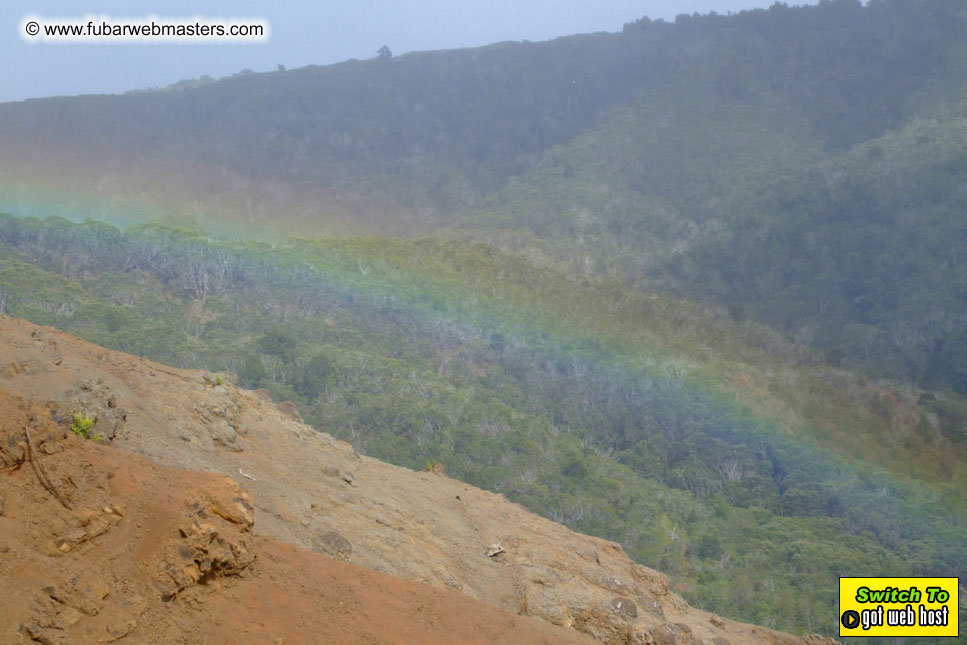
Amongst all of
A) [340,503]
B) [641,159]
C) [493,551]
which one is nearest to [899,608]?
[493,551]

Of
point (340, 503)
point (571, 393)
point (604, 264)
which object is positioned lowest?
point (571, 393)

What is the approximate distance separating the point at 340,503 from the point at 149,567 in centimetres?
507

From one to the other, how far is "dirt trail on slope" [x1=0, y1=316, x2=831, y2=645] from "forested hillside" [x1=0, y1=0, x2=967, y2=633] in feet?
54.6

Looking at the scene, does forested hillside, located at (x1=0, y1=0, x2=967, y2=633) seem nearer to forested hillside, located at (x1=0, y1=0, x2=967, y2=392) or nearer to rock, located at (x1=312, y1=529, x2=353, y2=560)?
forested hillside, located at (x1=0, y1=0, x2=967, y2=392)

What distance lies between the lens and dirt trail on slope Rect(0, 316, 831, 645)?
32.7ft

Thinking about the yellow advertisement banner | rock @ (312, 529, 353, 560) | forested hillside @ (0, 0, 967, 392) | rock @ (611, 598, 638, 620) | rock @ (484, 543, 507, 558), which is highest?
forested hillside @ (0, 0, 967, 392)

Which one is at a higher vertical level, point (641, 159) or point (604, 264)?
point (641, 159)

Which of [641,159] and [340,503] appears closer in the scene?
[340,503]

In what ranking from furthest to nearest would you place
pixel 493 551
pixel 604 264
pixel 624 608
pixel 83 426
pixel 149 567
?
pixel 604 264 < pixel 493 551 < pixel 624 608 < pixel 83 426 < pixel 149 567

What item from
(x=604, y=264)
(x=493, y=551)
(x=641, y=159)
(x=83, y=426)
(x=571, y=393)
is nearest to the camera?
(x=83, y=426)

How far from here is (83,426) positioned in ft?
28.7

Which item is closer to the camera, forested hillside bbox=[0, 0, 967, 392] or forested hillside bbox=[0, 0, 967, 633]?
forested hillside bbox=[0, 0, 967, 633]

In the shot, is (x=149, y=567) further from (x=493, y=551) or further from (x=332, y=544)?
(x=493, y=551)

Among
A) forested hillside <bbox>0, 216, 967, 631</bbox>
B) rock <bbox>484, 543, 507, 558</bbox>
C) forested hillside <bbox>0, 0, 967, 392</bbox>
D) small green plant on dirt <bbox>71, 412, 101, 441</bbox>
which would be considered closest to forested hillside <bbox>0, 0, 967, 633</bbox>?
forested hillside <bbox>0, 216, 967, 631</bbox>
